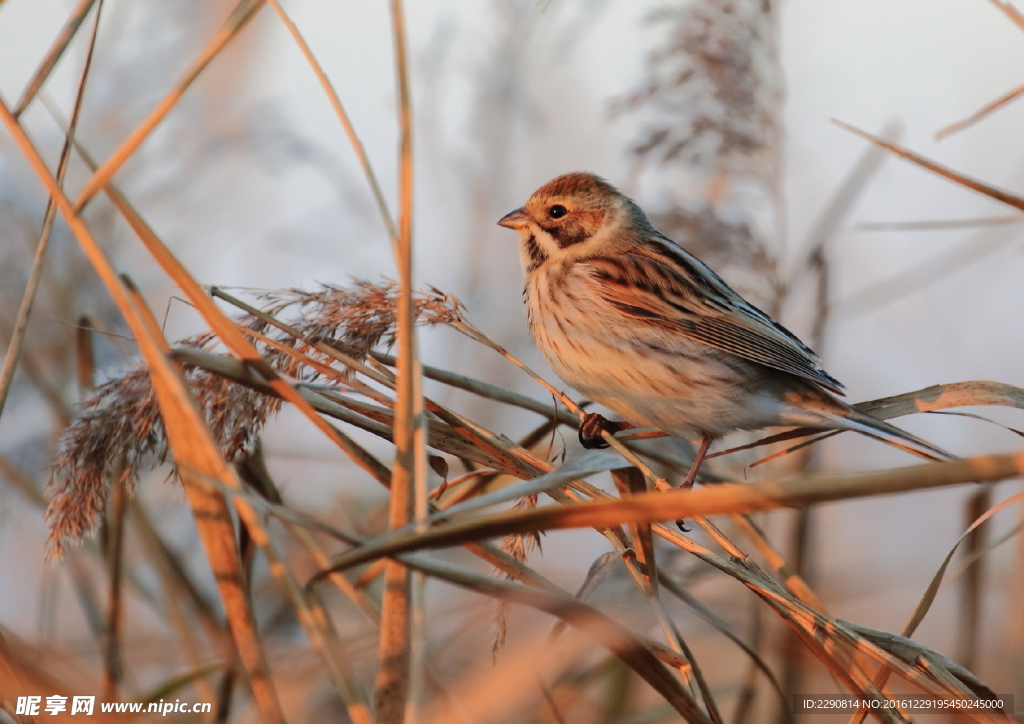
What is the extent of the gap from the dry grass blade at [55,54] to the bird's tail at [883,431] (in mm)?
1975

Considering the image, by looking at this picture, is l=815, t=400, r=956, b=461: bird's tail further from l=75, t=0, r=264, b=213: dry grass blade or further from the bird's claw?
l=75, t=0, r=264, b=213: dry grass blade

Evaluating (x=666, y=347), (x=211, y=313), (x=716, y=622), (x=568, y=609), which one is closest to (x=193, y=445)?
(x=211, y=313)

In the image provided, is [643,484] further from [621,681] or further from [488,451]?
[621,681]

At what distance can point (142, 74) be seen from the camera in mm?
3693

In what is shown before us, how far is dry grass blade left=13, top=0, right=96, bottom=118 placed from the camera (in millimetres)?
1335

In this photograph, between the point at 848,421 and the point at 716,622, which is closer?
the point at 716,622

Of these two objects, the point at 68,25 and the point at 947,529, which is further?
the point at 947,529

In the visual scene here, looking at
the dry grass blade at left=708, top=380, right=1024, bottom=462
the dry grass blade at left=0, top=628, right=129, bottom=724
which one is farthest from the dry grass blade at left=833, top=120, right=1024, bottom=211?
the dry grass blade at left=0, top=628, right=129, bottom=724

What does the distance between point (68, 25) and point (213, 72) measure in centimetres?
293

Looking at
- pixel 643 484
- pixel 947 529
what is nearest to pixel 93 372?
pixel 643 484

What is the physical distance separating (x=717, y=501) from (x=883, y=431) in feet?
5.53

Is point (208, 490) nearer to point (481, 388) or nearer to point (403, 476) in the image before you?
point (403, 476)

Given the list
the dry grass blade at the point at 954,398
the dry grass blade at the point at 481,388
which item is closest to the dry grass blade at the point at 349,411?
the dry grass blade at the point at 481,388

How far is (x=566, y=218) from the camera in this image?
341cm
